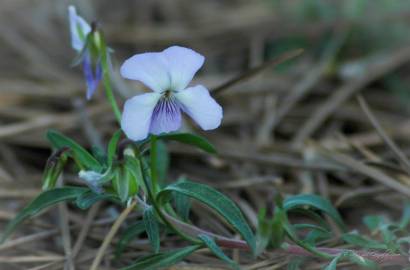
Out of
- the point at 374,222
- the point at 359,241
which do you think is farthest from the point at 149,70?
the point at 374,222

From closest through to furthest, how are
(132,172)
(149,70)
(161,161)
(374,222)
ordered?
(149,70)
(132,172)
(374,222)
(161,161)

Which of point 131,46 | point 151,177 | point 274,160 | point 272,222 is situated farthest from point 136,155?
point 131,46

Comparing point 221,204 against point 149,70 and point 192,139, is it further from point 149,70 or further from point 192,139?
point 149,70

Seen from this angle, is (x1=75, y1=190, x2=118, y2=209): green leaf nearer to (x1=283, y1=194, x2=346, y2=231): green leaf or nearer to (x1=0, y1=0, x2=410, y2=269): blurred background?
(x1=0, y1=0, x2=410, y2=269): blurred background

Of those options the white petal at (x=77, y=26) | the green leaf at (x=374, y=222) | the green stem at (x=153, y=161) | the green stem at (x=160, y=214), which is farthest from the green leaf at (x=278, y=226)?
the white petal at (x=77, y=26)

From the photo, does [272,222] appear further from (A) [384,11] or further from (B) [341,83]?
(A) [384,11]

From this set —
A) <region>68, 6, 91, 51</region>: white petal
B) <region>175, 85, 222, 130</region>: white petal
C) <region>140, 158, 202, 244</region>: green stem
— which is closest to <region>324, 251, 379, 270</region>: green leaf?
<region>140, 158, 202, 244</region>: green stem
